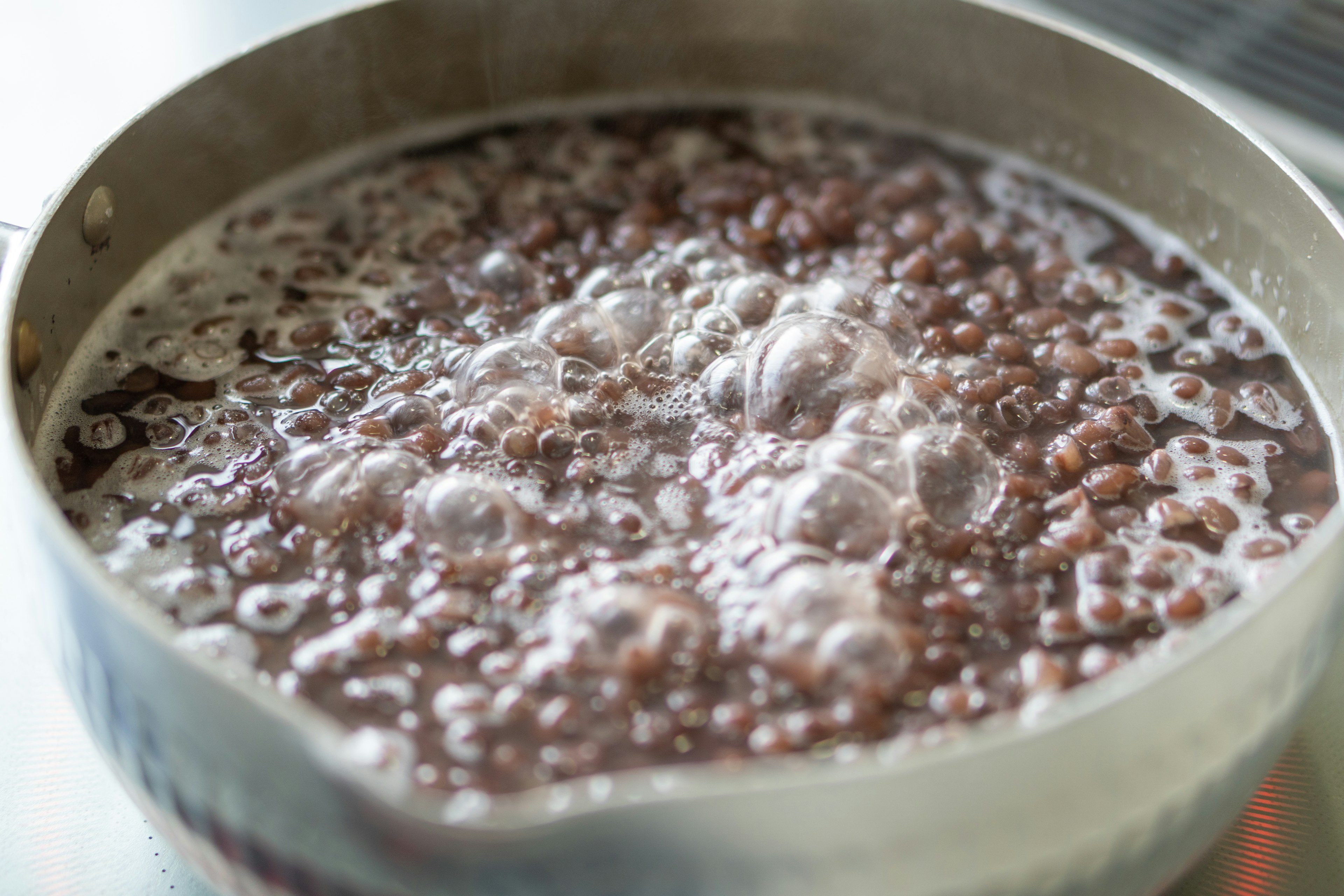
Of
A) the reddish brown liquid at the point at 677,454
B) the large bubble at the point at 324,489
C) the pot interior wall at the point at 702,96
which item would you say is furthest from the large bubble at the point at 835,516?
the pot interior wall at the point at 702,96

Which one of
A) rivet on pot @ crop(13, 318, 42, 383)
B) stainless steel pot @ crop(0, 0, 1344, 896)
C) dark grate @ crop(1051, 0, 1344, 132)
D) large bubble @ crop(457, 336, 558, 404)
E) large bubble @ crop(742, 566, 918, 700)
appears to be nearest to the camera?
stainless steel pot @ crop(0, 0, 1344, 896)

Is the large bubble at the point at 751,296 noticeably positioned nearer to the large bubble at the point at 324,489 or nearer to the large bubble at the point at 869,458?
the large bubble at the point at 869,458

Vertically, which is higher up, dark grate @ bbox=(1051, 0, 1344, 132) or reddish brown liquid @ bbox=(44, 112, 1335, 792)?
dark grate @ bbox=(1051, 0, 1344, 132)

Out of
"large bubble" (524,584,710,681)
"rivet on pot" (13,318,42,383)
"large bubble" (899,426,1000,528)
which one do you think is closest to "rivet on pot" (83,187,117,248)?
"rivet on pot" (13,318,42,383)

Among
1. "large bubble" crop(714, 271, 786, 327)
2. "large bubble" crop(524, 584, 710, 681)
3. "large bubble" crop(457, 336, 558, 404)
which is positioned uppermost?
"large bubble" crop(714, 271, 786, 327)

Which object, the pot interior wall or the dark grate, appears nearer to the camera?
the pot interior wall

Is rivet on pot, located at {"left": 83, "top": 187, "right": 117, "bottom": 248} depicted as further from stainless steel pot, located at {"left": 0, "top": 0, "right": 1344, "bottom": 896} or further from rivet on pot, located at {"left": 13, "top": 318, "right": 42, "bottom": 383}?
rivet on pot, located at {"left": 13, "top": 318, "right": 42, "bottom": 383}
